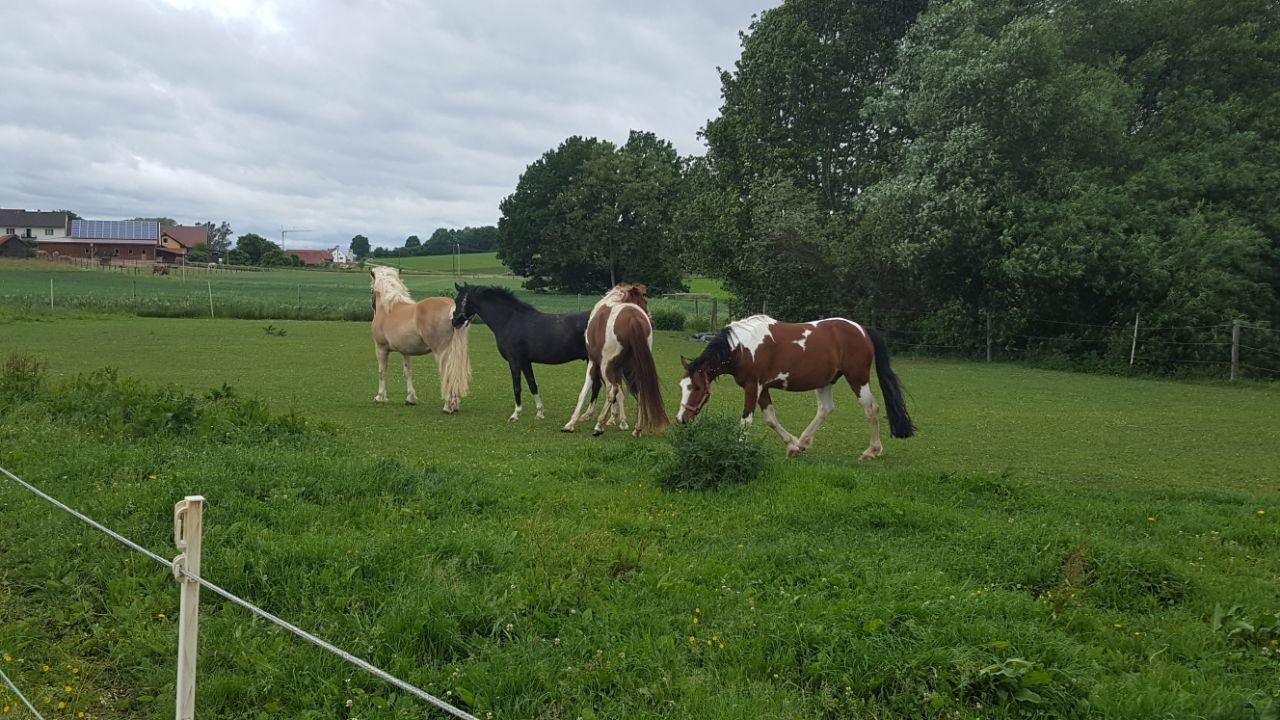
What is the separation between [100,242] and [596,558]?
349 feet

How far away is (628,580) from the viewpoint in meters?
5.05

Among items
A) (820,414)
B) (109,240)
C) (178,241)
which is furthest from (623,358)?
(178,241)

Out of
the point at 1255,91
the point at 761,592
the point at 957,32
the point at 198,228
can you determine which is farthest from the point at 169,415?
the point at 198,228

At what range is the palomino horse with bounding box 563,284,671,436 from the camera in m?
10.3

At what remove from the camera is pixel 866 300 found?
28.5 metres

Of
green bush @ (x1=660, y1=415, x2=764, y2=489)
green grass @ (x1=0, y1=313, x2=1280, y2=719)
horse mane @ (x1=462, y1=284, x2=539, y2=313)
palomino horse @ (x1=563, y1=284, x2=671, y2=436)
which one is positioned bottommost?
green grass @ (x1=0, y1=313, x2=1280, y2=719)

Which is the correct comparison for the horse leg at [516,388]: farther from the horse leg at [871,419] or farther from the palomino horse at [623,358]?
the horse leg at [871,419]

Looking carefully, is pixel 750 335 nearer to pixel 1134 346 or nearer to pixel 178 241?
pixel 1134 346

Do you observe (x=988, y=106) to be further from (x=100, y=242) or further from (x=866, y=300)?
(x=100, y=242)

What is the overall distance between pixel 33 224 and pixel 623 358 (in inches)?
4540

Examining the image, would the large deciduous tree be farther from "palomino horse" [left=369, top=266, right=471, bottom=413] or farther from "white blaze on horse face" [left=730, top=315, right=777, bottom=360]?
"white blaze on horse face" [left=730, top=315, right=777, bottom=360]

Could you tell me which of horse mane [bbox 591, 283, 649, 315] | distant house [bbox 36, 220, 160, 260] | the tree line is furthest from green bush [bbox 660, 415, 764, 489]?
distant house [bbox 36, 220, 160, 260]

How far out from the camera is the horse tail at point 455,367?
1258 centimetres

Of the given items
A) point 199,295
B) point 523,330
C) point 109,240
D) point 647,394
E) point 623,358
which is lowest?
point 647,394
